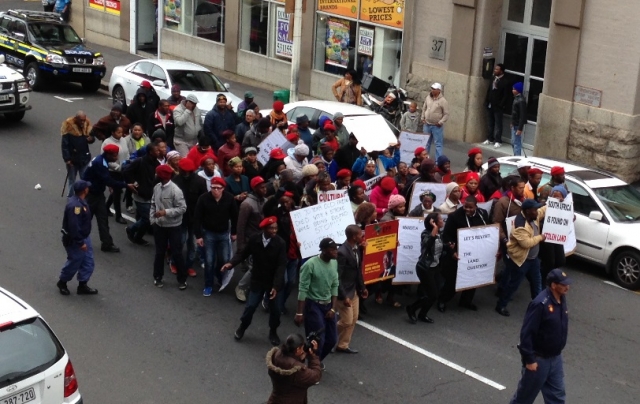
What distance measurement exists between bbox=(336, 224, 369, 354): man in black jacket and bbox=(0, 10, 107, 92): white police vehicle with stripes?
53.0ft

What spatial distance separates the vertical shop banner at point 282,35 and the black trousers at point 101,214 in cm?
1319

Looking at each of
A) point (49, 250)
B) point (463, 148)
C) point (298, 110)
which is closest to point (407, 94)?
point (463, 148)

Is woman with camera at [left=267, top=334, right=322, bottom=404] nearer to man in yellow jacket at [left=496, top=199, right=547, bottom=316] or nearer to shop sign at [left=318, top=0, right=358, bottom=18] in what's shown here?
man in yellow jacket at [left=496, top=199, right=547, bottom=316]

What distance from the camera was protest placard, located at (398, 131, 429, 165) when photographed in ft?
56.7

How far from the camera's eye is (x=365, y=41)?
80.7 ft

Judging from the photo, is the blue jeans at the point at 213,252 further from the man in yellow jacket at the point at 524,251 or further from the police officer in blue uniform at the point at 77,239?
the man in yellow jacket at the point at 524,251

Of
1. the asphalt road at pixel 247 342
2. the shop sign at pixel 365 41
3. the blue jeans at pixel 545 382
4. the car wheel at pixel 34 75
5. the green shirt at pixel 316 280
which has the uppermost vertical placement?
the shop sign at pixel 365 41

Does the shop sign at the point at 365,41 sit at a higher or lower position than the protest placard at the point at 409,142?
higher

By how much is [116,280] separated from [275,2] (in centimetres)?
1508

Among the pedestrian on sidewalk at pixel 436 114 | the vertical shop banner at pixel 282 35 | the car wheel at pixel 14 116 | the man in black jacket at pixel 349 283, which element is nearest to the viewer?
the man in black jacket at pixel 349 283

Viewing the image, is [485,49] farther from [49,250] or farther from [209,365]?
[209,365]

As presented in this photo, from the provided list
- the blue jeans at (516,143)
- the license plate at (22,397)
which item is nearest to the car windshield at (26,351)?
the license plate at (22,397)

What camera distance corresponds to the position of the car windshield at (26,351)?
26.9ft

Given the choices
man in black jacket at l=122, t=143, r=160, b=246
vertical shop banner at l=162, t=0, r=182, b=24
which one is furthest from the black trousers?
vertical shop banner at l=162, t=0, r=182, b=24
